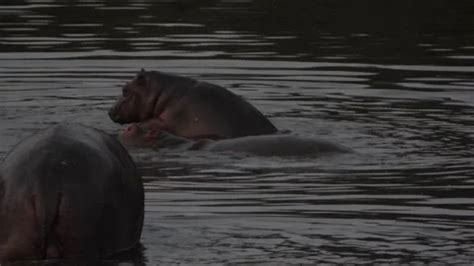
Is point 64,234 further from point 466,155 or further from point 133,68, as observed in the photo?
point 133,68

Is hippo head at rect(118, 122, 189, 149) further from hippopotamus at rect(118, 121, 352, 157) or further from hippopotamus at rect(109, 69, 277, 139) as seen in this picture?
hippopotamus at rect(109, 69, 277, 139)

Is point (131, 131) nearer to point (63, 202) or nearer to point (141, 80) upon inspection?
point (141, 80)

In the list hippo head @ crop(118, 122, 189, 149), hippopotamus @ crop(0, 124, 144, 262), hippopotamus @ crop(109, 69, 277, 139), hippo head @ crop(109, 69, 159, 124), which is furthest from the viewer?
hippo head @ crop(109, 69, 159, 124)

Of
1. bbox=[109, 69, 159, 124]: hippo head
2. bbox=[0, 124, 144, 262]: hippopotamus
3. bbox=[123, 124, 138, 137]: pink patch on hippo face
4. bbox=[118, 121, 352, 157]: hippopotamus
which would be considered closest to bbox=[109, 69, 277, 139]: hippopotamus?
bbox=[109, 69, 159, 124]: hippo head

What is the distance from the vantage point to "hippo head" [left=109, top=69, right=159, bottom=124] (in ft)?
48.1

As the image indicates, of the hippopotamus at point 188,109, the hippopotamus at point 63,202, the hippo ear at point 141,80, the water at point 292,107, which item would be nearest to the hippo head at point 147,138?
the water at point 292,107

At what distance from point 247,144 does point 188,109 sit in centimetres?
138

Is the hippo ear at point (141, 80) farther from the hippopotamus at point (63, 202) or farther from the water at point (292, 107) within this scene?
the hippopotamus at point (63, 202)

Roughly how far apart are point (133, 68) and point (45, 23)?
16.6 ft

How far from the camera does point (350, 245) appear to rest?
30.7ft

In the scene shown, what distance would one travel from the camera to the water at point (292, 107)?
9672 millimetres

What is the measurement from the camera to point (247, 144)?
13.0 metres

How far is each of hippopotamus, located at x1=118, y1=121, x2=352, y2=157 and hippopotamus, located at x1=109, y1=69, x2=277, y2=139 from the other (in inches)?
17.8

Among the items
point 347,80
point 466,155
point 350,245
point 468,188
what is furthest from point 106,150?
point 347,80
